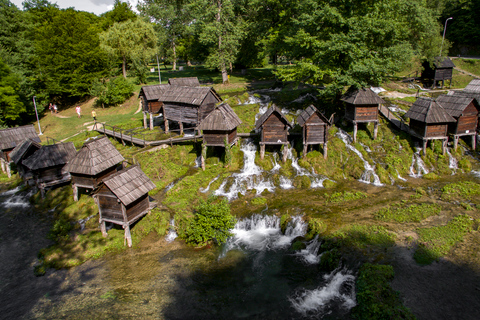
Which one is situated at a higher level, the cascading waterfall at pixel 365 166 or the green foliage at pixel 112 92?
the green foliage at pixel 112 92

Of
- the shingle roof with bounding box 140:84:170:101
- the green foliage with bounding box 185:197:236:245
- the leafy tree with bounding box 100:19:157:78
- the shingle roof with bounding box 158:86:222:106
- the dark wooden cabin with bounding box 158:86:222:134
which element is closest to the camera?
the green foliage with bounding box 185:197:236:245

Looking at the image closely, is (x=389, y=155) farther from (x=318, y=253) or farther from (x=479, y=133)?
(x=318, y=253)

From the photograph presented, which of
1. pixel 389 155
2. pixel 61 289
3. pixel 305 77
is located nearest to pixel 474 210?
pixel 389 155

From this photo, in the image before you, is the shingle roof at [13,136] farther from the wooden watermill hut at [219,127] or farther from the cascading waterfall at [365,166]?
the cascading waterfall at [365,166]

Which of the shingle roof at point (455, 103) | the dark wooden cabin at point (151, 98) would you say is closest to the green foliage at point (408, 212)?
the shingle roof at point (455, 103)

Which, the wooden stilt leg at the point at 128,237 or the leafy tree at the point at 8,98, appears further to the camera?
the leafy tree at the point at 8,98

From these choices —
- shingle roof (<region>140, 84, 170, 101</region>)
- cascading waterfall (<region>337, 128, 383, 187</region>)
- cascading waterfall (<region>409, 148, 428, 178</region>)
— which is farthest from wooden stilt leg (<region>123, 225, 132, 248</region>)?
cascading waterfall (<region>409, 148, 428, 178</region>)

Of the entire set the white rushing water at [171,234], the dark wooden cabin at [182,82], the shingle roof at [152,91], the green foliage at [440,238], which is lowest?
the white rushing water at [171,234]

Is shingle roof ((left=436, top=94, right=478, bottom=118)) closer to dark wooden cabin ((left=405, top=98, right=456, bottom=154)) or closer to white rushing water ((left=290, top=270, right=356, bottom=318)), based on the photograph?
dark wooden cabin ((left=405, top=98, right=456, bottom=154))

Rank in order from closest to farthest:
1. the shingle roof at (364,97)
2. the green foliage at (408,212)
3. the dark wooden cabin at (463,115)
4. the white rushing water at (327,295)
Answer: the white rushing water at (327,295)
the green foliage at (408,212)
the dark wooden cabin at (463,115)
the shingle roof at (364,97)
